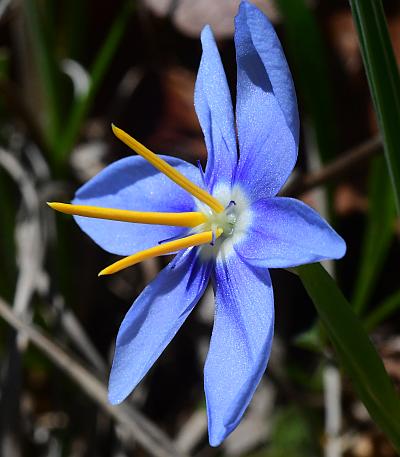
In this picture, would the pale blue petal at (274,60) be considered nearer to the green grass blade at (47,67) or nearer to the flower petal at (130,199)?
the flower petal at (130,199)

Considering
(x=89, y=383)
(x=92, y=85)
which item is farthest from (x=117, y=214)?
(x=92, y=85)

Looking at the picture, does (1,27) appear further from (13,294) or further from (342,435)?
(342,435)

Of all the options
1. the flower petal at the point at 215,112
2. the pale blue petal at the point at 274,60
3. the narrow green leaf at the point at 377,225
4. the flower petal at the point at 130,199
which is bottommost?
the narrow green leaf at the point at 377,225

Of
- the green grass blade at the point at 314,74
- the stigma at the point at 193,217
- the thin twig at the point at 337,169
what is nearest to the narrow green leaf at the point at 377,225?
the thin twig at the point at 337,169

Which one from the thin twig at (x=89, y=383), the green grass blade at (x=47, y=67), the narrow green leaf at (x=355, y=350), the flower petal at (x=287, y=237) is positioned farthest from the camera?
the green grass blade at (x=47, y=67)

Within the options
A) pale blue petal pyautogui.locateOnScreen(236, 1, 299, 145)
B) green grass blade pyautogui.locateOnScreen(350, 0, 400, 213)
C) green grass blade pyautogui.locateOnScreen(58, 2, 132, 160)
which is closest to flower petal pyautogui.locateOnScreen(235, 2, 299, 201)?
pale blue petal pyautogui.locateOnScreen(236, 1, 299, 145)

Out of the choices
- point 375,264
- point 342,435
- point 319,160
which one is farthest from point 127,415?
point 319,160

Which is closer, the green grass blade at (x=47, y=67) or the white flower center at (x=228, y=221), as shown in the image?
the white flower center at (x=228, y=221)

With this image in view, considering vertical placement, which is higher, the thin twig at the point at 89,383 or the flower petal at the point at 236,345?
the flower petal at the point at 236,345
